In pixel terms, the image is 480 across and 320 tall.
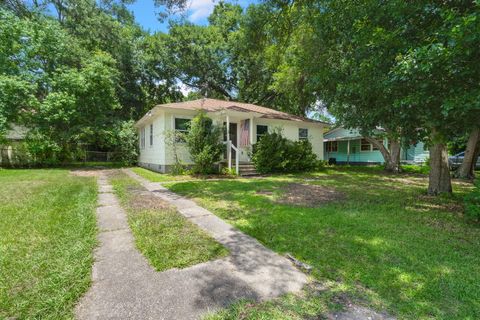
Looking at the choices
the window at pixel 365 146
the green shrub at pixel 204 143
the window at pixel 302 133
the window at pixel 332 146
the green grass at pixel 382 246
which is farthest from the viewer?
the window at pixel 332 146

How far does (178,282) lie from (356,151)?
23.6 meters

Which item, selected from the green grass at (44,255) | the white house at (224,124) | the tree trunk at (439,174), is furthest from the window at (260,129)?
the green grass at (44,255)

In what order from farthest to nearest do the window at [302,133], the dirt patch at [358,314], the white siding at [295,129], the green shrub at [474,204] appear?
1. the window at [302,133]
2. the white siding at [295,129]
3. the green shrub at [474,204]
4. the dirt patch at [358,314]

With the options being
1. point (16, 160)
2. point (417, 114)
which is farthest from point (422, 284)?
point (16, 160)

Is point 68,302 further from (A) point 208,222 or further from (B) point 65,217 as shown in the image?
(B) point 65,217

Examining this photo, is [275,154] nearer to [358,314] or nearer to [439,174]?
[439,174]

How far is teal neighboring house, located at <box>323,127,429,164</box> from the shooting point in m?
20.8

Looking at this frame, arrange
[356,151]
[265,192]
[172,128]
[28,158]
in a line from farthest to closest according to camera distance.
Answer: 1. [356,151]
2. [28,158]
3. [172,128]
4. [265,192]

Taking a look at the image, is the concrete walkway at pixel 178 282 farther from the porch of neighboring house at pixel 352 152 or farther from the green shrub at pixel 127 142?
the porch of neighboring house at pixel 352 152

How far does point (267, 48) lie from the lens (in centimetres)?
1020

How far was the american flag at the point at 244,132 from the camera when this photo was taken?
12.7m

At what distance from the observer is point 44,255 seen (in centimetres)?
300

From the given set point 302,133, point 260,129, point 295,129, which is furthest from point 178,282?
point 302,133

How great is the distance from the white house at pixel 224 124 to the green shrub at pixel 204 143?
626 millimetres
